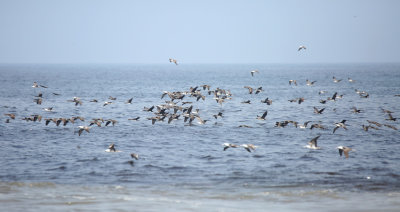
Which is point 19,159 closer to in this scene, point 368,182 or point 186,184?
point 186,184

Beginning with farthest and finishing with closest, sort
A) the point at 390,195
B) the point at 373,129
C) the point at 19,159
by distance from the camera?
the point at 373,129 → the point at 19,159 → the point at 390,195

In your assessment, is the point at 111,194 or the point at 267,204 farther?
the point at 111,194

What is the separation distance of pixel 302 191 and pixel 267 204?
261 cm

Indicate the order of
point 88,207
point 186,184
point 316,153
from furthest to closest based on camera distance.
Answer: point 316,153
point 186,184
point 88,207

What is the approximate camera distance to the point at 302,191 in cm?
2106

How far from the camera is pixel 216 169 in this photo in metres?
25.3

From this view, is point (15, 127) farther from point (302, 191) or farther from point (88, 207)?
point (302, 191)

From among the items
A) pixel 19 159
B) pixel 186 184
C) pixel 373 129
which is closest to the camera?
pixel 186 184

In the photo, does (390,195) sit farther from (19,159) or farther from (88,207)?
(19,159)

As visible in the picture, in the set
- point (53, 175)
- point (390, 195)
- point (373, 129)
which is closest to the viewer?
point (390, 195)

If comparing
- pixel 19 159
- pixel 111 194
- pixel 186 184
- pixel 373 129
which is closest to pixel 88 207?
pixel 111 194

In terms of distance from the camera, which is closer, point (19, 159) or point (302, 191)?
point (302, 191)

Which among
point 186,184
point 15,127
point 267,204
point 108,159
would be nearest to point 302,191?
Answer: point 267,204

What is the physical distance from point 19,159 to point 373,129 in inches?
1032
